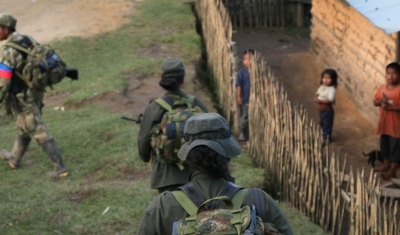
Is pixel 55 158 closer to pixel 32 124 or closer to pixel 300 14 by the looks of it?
pixel 32 124

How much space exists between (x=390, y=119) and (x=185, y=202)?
4.97 meters

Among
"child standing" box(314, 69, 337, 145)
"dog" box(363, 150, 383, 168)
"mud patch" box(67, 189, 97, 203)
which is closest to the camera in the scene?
"mud patch" box(67, 189, 97, 203)

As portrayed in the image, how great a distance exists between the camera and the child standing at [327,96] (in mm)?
8430

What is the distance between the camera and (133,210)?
20.5ft

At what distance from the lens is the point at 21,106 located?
23.3 ft

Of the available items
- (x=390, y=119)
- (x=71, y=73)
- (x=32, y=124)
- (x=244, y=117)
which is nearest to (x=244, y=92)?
(x=244, y=117)

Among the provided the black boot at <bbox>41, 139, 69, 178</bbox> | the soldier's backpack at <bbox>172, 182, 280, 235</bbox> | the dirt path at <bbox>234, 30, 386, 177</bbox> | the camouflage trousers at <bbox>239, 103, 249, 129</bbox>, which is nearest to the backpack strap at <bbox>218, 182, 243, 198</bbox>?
the soldier's backpack at <bbox>172, 182, 280, 235</bbox>

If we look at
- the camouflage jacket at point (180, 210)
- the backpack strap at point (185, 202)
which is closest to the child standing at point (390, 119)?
the camouflage jacket at point (180, 210)

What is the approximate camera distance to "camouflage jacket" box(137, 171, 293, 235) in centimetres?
304

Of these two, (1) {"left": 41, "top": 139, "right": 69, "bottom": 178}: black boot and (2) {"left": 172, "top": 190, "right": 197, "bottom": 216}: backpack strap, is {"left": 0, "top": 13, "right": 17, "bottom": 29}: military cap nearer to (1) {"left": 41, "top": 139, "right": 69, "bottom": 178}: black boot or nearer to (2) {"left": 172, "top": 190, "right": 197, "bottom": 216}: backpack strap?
(1) {"left": 41, "top": 139, "right": 69, "bottom": 178}: black boot

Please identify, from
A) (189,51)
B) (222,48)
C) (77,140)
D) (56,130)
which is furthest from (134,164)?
(189,51)

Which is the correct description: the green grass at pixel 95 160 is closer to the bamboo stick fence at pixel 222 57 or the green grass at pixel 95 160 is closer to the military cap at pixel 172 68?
the bamboo stick fence at pixel 222 57

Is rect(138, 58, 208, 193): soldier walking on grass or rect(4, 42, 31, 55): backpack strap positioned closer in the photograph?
rect(138, 58, 208, 193): soldier walking on grass

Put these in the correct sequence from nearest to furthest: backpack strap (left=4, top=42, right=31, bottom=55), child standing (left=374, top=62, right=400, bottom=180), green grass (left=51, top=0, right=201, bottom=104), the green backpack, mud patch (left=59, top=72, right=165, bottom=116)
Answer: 1. the green backpack
2. backpack strap (left=4, top=42, right=31, bottom=55)
3. child standing (left=374, top=62, right=400, bottom=180)
4. mud patch (left=59, top=72, right=165, bottom=116)
5. green grass (left=51, top=0, right=201, bottom=104)
